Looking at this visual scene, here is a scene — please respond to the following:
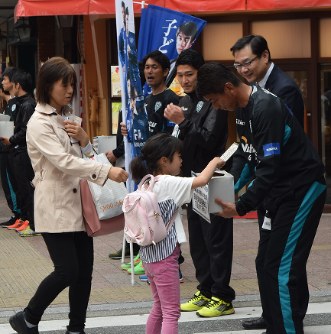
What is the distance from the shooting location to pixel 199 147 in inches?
289

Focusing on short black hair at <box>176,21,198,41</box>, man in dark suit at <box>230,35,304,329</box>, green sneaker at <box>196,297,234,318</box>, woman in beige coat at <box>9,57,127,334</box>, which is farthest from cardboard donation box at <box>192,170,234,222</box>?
short black hair at <box>176,21,198,41</box>

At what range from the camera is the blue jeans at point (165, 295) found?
5.79 metres

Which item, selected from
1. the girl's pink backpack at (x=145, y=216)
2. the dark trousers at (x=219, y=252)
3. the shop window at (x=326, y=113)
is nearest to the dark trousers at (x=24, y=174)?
the shop window at (x=326, y=113)

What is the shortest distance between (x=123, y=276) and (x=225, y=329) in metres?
2.13

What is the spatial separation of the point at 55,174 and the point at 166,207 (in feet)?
3.00

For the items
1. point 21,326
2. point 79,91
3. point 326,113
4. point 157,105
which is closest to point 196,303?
point 21,326

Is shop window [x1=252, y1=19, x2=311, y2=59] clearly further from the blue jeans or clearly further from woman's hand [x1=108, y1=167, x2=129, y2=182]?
the blue jeans

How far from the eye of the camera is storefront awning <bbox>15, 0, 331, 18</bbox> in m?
11.7

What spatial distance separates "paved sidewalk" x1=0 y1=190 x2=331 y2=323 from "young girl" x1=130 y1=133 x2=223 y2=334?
5.76 ft

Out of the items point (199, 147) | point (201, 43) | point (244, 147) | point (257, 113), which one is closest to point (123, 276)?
point (199, 147)

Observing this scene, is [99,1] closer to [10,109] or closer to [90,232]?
[10,109]

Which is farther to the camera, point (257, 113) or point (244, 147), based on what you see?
point (244, 147)

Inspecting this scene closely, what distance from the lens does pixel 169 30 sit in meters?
9.45

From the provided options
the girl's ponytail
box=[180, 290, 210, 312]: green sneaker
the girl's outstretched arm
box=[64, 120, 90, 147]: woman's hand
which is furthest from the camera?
box=[180, 290, 210, 312]: green sneaker
